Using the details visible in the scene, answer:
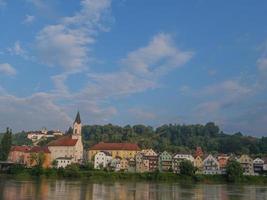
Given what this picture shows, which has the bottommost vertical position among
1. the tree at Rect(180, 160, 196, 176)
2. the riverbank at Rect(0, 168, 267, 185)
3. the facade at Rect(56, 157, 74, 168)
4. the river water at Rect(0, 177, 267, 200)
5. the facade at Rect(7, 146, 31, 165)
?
the river water at Rect(0, 177, 267, 200)

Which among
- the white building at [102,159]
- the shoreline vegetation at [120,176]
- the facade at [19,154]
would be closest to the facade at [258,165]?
the shoreline vegetation at [120,176]

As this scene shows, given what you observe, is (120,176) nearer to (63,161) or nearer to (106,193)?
(63,161)

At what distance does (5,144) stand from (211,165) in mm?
57674

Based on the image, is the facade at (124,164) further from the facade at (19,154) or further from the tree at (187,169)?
the facade at (19,154)

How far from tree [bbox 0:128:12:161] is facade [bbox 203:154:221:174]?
179 feet

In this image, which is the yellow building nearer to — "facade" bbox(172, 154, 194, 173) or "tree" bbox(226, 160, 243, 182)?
"facade" bbox(172, 154, 194, 173)

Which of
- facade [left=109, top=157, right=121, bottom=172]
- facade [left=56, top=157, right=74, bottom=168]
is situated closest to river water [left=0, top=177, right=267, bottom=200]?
facade [left=109, top=157, right=121, bottom=172]

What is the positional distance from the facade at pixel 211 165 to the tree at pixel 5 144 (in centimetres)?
5466

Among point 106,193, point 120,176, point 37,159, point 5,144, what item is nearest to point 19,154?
point 5,144

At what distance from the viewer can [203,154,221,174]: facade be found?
11556cm

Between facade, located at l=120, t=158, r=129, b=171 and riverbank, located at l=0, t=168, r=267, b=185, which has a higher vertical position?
facade, located at l=120, t=158, r=129, b=171

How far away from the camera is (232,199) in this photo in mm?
48750

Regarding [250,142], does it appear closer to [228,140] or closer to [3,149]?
[228,140]

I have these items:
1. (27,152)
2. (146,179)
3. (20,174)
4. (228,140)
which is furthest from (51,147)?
(228,140)
